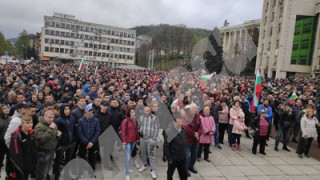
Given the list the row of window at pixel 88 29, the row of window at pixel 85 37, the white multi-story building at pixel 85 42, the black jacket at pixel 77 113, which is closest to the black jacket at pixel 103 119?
the black jacket at pixel 77 113

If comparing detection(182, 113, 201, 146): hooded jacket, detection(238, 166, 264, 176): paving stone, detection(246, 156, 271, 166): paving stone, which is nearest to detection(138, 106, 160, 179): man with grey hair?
detection(182, 113, 201, 146): hooded jacket

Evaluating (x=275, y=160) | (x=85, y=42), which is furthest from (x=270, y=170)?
(x=85, y=42)

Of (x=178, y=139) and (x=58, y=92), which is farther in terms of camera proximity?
(x=58, y=92)

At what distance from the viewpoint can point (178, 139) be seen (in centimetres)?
499

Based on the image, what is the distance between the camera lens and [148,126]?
5.86 metres

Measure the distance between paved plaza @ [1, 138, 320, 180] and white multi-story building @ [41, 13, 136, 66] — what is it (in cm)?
7572

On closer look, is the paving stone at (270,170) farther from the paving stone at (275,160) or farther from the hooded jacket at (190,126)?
the hooded jacket at (190,126)

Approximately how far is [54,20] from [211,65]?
54549mm

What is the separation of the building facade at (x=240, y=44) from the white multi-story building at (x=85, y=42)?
32.9 m

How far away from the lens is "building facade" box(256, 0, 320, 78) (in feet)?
129

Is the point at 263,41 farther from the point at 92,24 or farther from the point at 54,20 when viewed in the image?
the point at 54,20

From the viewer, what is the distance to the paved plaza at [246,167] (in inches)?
244

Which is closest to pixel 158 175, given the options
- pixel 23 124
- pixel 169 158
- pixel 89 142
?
pixel 169 158

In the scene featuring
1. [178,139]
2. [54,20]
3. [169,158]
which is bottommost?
[169,158]
